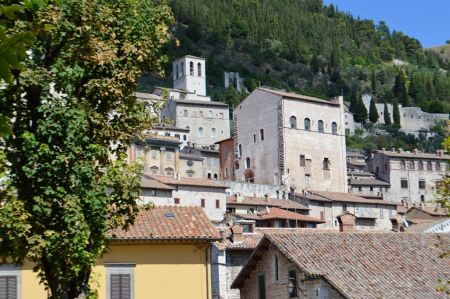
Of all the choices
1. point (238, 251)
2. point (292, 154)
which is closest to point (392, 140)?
point (292, 154)

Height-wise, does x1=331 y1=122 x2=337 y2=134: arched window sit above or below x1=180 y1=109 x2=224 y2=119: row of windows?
below

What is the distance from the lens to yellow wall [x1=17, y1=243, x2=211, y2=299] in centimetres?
2791

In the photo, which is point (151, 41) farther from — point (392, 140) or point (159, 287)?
point (392, 140)

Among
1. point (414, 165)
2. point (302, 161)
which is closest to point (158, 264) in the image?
point (302, 161)

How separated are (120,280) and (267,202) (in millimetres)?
56752

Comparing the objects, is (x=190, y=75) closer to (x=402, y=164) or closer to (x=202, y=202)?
(x=402, y=164)

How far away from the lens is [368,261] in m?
31.4

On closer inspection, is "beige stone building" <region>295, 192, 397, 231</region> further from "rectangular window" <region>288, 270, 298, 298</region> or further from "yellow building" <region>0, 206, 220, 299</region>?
"yellow building" <region>0, 206, 220, 299</region>

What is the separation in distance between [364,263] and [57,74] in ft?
57.1

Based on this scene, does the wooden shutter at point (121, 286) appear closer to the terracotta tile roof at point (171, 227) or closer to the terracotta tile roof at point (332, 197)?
the terracotta tile roof at point (171, 227)

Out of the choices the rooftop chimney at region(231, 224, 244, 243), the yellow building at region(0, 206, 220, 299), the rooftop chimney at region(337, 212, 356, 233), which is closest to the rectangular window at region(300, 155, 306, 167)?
the rooftop chimney at region(337, 212, 356, 233)

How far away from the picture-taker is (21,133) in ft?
53.8

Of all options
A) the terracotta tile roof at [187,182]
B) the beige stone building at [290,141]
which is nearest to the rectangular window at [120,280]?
the terracotta tile roof at [187,182]

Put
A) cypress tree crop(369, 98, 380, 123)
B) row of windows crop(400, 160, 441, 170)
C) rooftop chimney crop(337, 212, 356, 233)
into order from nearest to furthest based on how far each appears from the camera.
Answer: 1. rooftop chimney crop(337, 212, 356, 233)
2. row of windows crop(400, 160, 441, 170)
3. cypress tree crop(369, 98, 380, 123)
